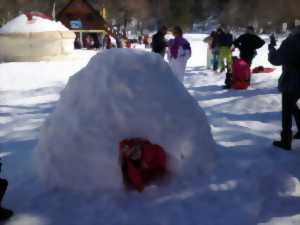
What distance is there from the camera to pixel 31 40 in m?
18.6

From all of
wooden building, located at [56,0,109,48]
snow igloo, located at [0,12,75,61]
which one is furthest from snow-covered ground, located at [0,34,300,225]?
wooden building, located at [56,0,109,48]

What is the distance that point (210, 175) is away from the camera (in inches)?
155

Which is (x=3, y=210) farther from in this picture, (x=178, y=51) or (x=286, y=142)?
(x=178, y=51)

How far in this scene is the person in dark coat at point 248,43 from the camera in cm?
1021

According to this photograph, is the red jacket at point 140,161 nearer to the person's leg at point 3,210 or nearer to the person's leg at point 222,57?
the person's leg at point 3,210

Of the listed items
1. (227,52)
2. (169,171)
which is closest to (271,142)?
(169,171)

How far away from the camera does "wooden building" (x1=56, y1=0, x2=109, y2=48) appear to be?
110 feet

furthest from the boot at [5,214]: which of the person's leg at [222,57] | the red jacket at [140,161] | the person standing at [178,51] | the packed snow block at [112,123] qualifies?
the person's leg at [222,57]

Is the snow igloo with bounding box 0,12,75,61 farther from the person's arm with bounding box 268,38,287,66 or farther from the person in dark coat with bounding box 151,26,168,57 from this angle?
the person's arm with bounding box 268,38,287,66

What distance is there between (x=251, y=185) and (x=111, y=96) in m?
1.48

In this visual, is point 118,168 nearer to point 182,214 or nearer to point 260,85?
point 182,214

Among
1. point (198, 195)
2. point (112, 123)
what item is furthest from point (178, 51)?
point (198, 195)

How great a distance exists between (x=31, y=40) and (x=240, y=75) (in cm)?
1161

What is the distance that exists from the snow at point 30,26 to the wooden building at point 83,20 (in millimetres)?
13562
